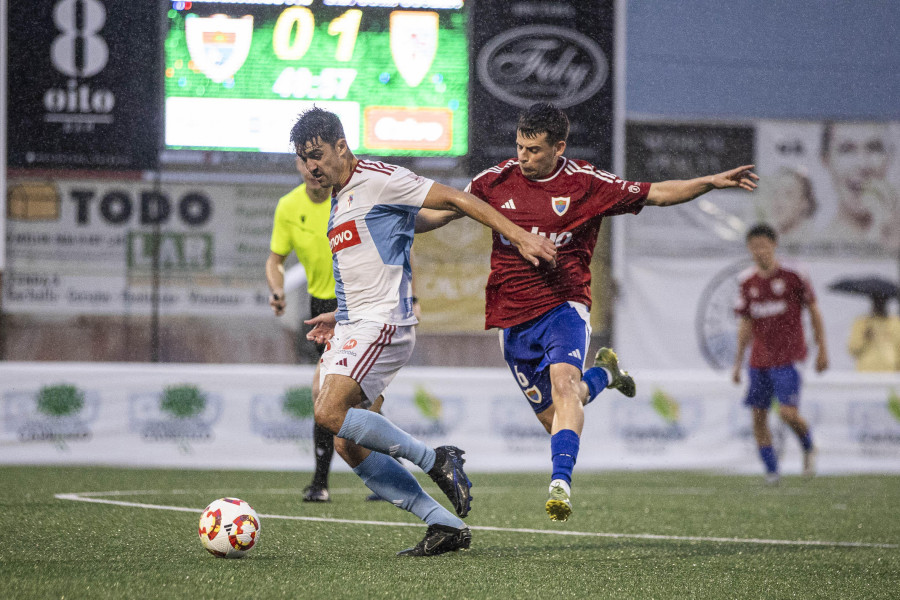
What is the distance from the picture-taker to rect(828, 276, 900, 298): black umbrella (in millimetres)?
14008

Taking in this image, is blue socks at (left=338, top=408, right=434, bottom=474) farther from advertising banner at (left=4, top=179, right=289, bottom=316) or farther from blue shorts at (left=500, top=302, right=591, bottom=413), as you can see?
advertising banner at (left=4, top=179, right=289, bottom=316)

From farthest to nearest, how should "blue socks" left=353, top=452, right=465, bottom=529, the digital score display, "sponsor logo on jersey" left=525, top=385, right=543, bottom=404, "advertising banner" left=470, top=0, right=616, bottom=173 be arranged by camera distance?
"advertising banner" left=470, top=0, right=616, bottom=173
the digital score display
"sponsor logo on jersey" left=525, top=385, right=543, bottom=404
"blue socks" left=353, top=452, right=465, bottom=529

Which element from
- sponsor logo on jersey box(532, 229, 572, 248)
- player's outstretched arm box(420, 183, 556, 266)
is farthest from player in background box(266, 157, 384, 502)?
player's outstretched arm box(420, 183, 556, 266)

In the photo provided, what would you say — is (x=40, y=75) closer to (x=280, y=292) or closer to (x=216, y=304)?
(x=216, y=304)

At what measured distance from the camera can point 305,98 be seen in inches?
441

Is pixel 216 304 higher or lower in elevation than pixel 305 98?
lower

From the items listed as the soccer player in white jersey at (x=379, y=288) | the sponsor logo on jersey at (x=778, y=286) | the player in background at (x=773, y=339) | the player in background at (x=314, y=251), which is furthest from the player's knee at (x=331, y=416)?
the sponsor logo on jersey at (x=778, y=286)

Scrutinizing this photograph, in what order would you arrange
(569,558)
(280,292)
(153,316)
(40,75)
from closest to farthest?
(569,558) < (280,292) < (40,75) < (153,316)

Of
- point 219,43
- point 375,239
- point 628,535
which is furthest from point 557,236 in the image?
point 219,43

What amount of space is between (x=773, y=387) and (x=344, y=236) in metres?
5.66

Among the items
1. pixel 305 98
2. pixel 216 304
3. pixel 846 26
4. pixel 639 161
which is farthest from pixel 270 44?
pixel 846 26

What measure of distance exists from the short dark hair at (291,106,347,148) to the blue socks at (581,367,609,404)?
5.17 ft

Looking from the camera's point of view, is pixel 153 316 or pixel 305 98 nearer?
pixel 305 98

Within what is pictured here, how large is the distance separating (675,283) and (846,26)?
5.60 m
